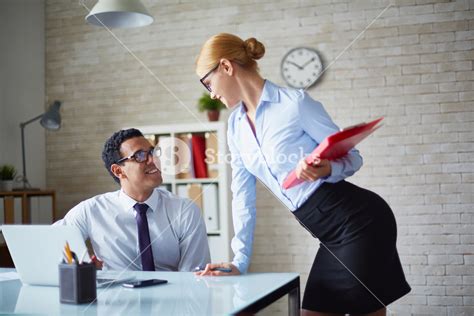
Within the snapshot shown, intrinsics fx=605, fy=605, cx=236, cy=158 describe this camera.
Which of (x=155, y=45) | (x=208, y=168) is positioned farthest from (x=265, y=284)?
(x=155, y=45)

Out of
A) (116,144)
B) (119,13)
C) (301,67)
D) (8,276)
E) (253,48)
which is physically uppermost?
(119,13)

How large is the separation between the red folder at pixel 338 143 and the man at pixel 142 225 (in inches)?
27.1

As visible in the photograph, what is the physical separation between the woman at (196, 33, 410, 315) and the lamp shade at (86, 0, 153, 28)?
4.47 ft

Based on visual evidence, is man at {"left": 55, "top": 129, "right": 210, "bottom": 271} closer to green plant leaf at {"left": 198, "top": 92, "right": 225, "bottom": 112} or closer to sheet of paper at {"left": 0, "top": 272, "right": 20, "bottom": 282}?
sheet of paper at {"left": 0, "top": 272, "right": 20, "bottom": 282}

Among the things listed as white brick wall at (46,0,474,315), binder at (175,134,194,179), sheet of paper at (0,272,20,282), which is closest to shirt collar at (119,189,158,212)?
sheet of paper at (0,272,20,282)

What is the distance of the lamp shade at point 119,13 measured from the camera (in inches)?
117

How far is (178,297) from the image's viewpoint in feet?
4.86

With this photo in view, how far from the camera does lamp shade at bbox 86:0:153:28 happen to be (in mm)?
2971

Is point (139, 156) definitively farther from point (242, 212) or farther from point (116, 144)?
point (242, 212)

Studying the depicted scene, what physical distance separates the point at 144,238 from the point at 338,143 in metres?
0.95

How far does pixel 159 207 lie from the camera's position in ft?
7.44

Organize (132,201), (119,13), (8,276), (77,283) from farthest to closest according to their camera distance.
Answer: (119,13), (132,201), (8,276), (77,283)

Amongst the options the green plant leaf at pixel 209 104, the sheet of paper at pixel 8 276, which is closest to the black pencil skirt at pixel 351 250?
the sheet of paper at pixel 8 276

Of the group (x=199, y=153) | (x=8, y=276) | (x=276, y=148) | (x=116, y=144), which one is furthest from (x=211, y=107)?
(x=276, y=148)
